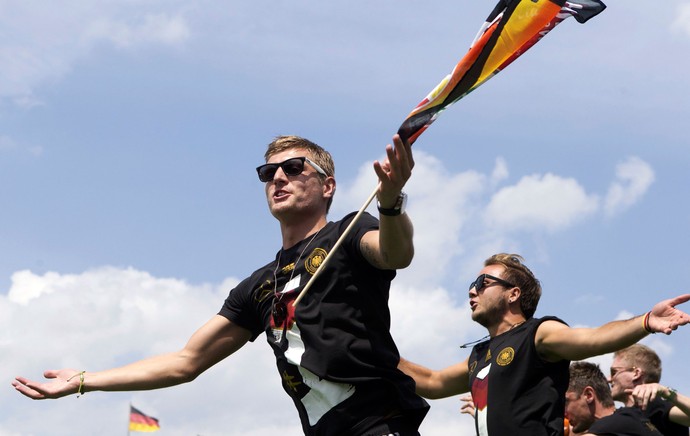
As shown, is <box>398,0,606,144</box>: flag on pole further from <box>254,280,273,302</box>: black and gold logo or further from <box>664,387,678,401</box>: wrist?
<box>664,387,678,401</box>: wrist

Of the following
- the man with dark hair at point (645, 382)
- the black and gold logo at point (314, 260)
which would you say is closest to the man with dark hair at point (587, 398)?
the man with dark hair at point (645, 382)

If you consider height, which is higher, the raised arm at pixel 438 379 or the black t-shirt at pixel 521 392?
the raised arm at pixel 438 379

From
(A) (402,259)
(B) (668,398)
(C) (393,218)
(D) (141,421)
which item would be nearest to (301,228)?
(A) (402,259)

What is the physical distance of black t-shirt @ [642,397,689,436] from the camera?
874 centimetres

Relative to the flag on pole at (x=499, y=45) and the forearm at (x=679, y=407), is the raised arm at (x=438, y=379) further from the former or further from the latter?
the flag on pole at (x=499, y=45)

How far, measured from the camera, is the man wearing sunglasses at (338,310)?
17.7 feet

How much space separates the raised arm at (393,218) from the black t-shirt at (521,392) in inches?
74.3

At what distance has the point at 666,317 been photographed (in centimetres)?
543

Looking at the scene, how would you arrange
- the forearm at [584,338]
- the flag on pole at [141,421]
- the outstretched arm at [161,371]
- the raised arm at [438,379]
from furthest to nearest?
the flag on pole at [141,421] → the raised arm at [438,379] → the outstretched arm at [161,371] → the forearm at [584,338]

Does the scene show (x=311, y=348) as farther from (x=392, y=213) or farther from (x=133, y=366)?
(x=133, y=366)

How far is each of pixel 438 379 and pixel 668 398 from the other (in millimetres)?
1843

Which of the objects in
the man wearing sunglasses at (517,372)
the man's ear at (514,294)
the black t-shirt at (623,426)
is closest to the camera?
the man wearing sunglasses at (517,372)

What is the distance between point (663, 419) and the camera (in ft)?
28.8

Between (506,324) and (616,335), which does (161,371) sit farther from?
(616,335)
